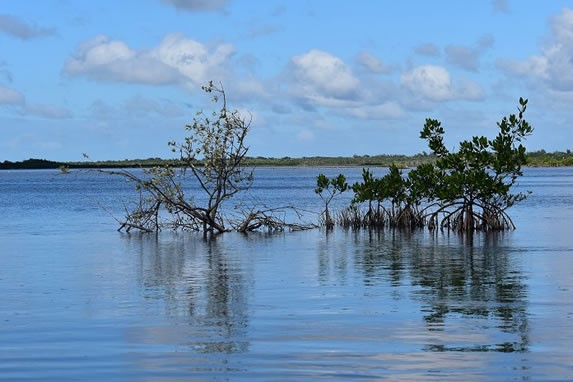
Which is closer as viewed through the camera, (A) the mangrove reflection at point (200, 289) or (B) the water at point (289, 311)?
(B) the water at point (289, 311)

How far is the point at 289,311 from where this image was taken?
15297mm

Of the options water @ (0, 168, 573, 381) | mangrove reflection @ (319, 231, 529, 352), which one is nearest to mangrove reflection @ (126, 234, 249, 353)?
water @ (0, 168, 573, 381)

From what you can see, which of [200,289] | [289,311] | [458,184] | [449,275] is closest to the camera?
[289,311]

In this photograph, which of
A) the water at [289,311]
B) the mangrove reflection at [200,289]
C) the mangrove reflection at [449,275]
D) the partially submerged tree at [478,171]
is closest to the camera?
the water at [289,311]

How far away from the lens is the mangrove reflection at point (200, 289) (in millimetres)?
13047

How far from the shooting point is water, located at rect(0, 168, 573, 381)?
35.9 ft

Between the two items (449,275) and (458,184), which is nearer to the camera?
(449,275)

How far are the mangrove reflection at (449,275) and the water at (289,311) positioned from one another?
48 millimetres

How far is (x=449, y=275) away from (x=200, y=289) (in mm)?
5397

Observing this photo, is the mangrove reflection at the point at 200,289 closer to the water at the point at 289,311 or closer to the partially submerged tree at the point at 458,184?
the water at the point at 289,311

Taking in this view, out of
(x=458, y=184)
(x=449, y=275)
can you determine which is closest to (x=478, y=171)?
(x=458, y=184)

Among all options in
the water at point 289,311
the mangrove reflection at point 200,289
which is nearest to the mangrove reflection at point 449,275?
the water at point 289,311

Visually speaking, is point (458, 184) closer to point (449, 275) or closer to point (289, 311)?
point (449, 275)

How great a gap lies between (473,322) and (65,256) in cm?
1525
